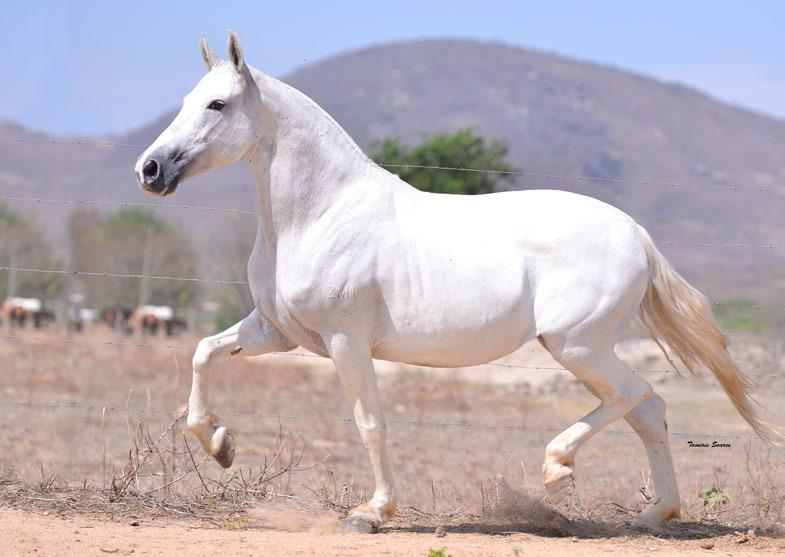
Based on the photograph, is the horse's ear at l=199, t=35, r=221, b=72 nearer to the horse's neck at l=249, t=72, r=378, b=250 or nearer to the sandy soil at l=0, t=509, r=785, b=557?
the horse's neck at l=249, t=72, r=378, b=250

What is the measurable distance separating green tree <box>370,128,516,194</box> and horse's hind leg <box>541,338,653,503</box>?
14944mm

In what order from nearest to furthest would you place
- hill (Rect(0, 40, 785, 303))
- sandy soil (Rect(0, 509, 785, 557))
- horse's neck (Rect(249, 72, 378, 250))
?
sandy soil (Rect(0, 509, 785, 557)), horse's neck (Rect(249, 72, 378, 250)), hill (Rect(0, 40, 785, 303))

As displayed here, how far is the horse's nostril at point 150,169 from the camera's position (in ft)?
18.5

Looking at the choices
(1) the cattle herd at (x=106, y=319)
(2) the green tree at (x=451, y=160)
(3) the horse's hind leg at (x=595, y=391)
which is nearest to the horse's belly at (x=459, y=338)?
(3) the horse's hind leg at (x=595, y=391)

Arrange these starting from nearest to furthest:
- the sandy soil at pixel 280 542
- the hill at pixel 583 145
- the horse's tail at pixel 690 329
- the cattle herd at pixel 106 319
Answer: the sandy soil at pixel 280 542 < the horse's tail at pixel 690 329 < the cattle herd at pixel 106 319 < the hill at pixel 583 145

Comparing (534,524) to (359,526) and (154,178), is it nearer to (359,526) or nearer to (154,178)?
(359,526)

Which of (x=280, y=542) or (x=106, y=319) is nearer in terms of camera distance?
(x=280, y=542)

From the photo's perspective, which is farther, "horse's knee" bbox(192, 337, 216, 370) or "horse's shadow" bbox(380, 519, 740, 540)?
"horse's shadow" bbox(380, 519, 740, 540)

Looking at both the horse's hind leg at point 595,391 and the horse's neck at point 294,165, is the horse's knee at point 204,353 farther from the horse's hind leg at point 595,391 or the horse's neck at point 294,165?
the horse's hind leg at point 595,391

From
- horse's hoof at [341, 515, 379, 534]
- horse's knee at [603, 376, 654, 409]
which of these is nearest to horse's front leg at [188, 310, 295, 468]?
horse's hoof at [341, 515, 379, 534]

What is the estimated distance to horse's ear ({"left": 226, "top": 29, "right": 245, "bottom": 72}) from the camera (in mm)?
5770

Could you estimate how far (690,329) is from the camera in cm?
631

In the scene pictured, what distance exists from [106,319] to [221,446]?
32.6 metres

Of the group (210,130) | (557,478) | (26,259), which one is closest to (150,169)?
(210,130)
